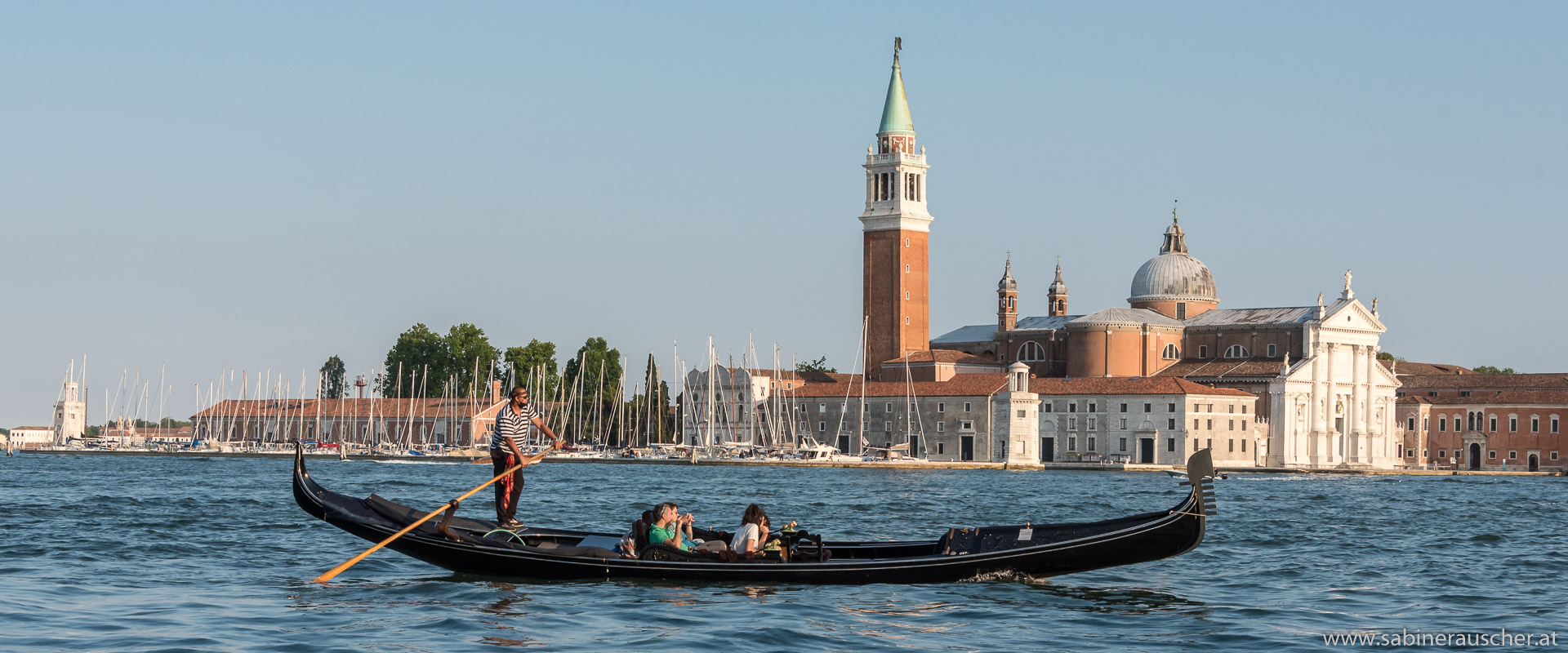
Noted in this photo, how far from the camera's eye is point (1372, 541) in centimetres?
2458

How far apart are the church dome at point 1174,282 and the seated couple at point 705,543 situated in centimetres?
6816

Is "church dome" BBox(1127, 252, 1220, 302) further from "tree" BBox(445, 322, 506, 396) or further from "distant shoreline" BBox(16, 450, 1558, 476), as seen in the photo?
"tree" BBox(445, 322, 506, 396)

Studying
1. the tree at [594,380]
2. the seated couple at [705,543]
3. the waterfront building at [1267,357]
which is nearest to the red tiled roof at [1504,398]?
the waterfront building at [1267,357]

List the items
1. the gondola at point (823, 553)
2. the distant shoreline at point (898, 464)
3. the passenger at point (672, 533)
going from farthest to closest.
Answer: the distant shoreline at point (898, 464)
the passenger at point (672, 533)
the gondola at point (823, 553)

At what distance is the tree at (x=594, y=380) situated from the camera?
8050 cm

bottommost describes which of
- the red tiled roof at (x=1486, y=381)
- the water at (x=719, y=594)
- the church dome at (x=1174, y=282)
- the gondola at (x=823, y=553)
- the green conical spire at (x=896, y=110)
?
the water at (x=719, y=594)

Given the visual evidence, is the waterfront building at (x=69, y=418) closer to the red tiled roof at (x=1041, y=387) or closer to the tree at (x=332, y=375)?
the tree at (x=332, y=375)

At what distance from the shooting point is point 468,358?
8594 cm

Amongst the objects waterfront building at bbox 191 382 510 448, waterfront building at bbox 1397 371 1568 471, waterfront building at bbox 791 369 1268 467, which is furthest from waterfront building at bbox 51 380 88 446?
waterfront building at bbox 1397 371 1568 471

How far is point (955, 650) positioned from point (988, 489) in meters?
32.3

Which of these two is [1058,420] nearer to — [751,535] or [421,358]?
[421,358]

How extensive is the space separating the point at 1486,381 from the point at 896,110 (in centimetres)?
3008

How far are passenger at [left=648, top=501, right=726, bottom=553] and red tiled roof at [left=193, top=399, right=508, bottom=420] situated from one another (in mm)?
63423

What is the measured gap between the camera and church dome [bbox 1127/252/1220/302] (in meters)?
81.1
